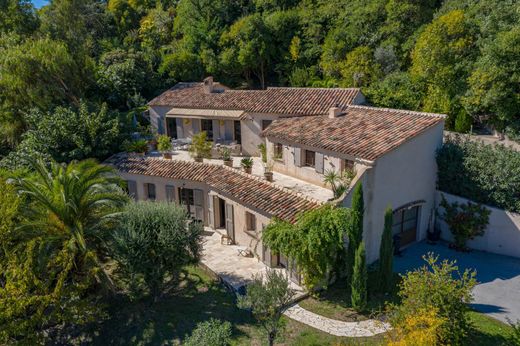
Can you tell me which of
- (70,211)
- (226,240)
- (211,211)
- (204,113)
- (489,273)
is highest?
(204,113)

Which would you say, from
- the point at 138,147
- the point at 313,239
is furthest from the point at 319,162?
the point at 138,147

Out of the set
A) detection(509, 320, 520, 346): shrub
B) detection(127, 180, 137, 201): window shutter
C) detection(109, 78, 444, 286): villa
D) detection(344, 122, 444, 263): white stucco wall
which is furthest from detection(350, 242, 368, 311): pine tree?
detection(127, 180, 137, 201): window shutter

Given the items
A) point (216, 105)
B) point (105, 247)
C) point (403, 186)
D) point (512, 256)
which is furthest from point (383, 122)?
point (105, 247)

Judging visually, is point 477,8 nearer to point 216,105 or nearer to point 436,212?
point 436,212

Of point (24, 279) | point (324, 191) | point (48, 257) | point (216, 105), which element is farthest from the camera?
point (216, 105)

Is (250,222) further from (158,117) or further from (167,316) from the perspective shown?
(158,117)

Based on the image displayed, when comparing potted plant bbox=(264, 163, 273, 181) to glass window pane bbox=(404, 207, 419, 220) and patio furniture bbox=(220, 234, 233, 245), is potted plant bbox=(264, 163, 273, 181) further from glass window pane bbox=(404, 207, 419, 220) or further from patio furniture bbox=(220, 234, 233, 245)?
glass window pane bbox=(404, 207, 419, 220)
